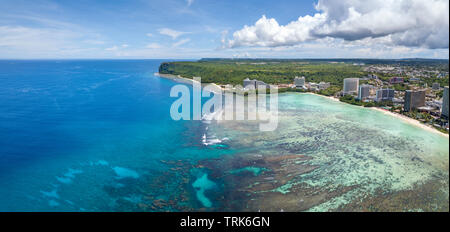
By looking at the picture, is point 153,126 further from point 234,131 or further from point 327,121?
point 327,121

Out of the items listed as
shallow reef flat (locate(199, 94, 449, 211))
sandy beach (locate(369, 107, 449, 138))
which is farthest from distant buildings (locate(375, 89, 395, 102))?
shallow reef flat (locate(199, 94, 449, 211))

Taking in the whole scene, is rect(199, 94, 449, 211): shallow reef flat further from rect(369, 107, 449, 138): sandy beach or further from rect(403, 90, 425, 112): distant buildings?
rect(403, 90, 425, 112): distant buildings

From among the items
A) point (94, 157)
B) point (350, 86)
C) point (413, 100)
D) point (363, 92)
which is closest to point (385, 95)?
point (363, 92)

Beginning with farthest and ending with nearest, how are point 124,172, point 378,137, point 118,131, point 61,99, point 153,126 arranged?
point 61,99, point 153,126, point 118,131, point 378,137, point 124,172

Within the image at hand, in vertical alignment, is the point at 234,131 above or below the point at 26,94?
below

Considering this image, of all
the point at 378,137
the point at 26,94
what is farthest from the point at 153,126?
the point at 26,94

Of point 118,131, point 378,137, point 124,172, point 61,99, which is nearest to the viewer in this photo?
point 124,172

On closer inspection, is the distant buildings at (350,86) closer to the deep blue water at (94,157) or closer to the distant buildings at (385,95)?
the distant buildings at (385,95)
